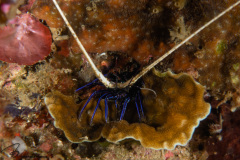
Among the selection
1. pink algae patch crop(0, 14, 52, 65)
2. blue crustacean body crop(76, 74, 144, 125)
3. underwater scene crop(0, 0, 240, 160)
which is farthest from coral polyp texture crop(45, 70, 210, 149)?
pink algae patch crop(0, 14, 52, 65)

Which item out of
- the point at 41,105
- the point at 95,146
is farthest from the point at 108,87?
the point at 41,105

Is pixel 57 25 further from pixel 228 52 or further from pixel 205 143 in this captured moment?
pixel 205 143

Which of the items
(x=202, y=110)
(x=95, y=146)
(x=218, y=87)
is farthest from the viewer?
(x=95, y=146)

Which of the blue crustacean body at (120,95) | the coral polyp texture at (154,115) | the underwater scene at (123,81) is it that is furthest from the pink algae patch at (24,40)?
the blue crustacean body at (120,95)

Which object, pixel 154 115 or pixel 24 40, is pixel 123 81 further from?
pixel 24 40

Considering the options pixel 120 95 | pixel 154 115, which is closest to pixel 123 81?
pixel 120 95
